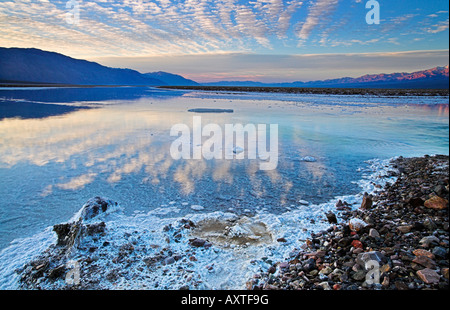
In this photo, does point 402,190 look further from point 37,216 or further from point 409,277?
point 37,216

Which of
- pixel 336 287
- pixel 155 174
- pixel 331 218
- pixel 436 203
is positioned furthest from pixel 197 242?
pixel 436 203

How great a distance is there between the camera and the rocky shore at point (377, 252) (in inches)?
121

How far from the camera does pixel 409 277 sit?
3.06 meters

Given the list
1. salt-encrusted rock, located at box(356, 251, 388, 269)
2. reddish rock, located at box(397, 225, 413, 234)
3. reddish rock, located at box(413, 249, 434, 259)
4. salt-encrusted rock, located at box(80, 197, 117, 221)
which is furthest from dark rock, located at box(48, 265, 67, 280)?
reddish rock, located at box(397, 225, 413, 234)

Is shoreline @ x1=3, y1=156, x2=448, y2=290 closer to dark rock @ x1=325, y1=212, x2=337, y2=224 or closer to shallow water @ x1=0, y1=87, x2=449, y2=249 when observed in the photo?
dark rock @ x1=325, y1=212, x2=337, y2=224

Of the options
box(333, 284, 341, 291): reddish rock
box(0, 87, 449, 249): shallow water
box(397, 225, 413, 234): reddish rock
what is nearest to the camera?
box(333, 284, 341, 291): reddish rock

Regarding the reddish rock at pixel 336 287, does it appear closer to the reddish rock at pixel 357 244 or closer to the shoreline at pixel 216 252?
the shoreline at pixel 216 252

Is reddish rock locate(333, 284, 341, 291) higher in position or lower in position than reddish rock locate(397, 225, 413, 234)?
lower

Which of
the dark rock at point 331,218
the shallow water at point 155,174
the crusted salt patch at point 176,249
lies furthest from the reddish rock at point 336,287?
the shallow water at point 155,174

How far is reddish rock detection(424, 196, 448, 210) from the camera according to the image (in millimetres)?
4414

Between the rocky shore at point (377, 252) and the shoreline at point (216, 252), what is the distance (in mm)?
14

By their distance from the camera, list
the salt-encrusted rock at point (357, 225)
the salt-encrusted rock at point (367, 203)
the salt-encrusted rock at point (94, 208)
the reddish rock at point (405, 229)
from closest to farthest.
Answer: the reddish rock at point (405, 229) < the salt-encrusted rock at point (357, 225) < the salt-encrusted rock at point (94, 208) < the salt-encrusted rock at point (367, 203)

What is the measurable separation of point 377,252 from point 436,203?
1965 millimetres

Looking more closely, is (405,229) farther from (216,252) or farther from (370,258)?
(216,252)
